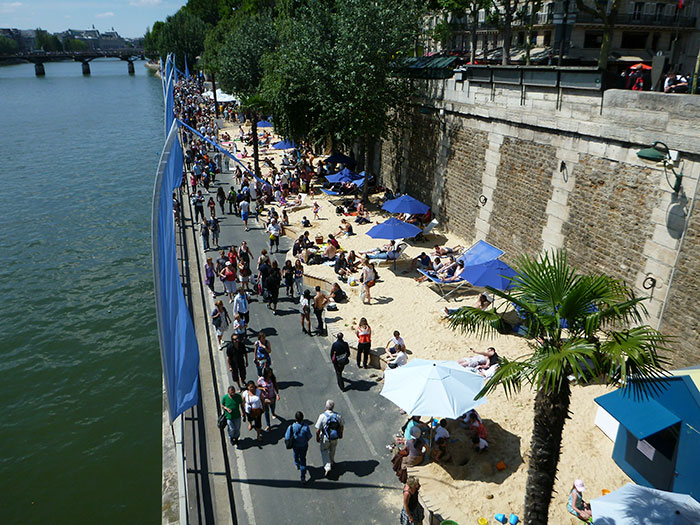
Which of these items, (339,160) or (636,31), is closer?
(339,160)

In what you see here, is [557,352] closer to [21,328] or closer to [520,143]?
[520,143]

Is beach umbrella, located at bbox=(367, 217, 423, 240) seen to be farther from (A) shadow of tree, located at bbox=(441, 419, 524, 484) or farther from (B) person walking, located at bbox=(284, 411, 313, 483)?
(B) person walking, located at bbox=(284, 411, 313, 483)

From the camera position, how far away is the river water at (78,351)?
36.9ft

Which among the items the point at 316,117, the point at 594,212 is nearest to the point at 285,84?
the point at 316,117

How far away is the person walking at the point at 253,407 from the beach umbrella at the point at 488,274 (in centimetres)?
669

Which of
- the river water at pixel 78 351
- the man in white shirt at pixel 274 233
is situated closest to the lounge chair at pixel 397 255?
the man in white shirt at pixel 274 233

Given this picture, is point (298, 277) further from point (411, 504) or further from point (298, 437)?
point (411, 504)

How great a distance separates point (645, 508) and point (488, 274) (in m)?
8.03

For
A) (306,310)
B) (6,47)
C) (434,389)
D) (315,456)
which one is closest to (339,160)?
(306,310)

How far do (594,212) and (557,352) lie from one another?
9.51 metres

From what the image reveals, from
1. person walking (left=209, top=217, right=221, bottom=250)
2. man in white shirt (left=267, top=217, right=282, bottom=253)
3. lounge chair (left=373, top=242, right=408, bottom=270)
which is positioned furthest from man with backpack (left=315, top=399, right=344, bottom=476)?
person walking (left=209, top=217, right=221, bottom=250)

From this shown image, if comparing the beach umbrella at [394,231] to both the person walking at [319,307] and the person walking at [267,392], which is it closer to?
the person walking at [319,307]

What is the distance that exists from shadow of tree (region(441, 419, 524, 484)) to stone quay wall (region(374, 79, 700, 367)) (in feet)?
14.2

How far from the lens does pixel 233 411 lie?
979cm
